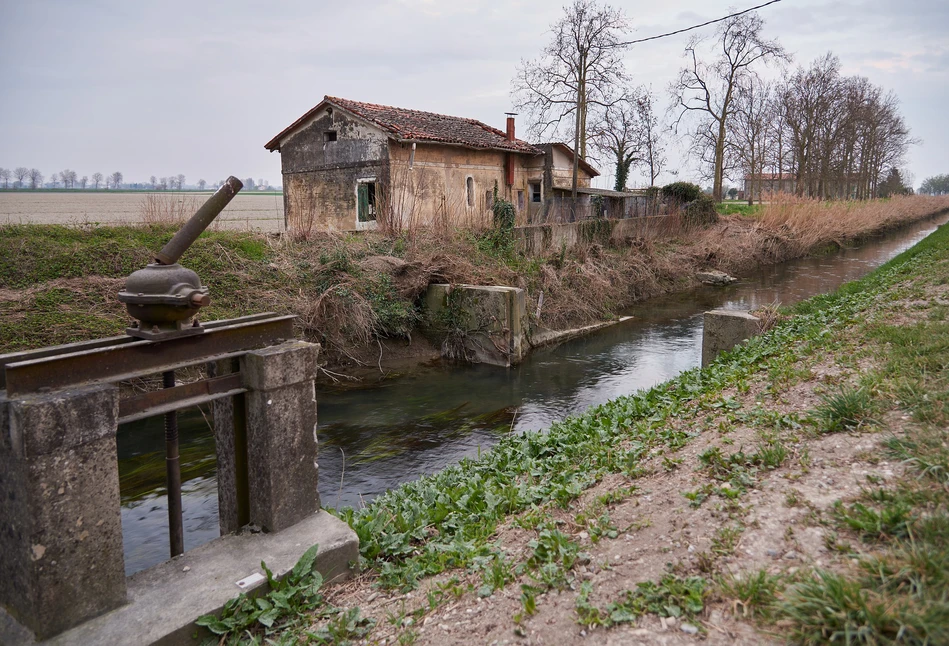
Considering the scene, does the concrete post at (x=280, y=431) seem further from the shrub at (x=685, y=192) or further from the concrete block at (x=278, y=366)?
the shrub at (x=685, y=192)

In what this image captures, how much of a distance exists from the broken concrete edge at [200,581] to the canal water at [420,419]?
1.05m

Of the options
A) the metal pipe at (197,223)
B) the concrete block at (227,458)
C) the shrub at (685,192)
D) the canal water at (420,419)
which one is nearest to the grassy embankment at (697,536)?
the concrete block at (227,458)

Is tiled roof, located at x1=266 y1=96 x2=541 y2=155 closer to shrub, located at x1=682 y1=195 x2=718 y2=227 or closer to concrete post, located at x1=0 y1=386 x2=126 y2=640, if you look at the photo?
shrub, located at x1=682 y1=195 x2=718 y2=227

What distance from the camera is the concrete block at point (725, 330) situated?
10.9m

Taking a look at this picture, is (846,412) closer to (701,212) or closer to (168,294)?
(168,294)

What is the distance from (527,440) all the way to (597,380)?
609 centimetres

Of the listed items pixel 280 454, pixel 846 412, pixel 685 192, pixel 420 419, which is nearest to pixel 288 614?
pixel 280 454

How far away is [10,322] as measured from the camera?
1079 centimetres

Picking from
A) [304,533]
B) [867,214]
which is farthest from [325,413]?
[867,214]

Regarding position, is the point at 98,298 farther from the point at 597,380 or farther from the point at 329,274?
the point at 597,380

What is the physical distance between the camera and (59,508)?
9.96 ft

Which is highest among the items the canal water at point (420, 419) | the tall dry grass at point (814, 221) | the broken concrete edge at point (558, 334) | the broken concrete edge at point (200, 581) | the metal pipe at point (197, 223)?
the tall dry grass at point (814, 221)

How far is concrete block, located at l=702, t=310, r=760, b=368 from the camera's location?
428 inches

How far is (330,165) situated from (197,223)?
2129 centimetres
